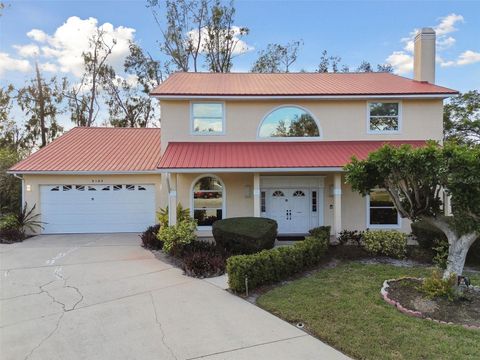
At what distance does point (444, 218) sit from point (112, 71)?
32448mm

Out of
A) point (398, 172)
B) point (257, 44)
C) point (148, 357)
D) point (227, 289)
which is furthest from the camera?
point (257, 44)

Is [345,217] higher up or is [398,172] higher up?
[398,172]

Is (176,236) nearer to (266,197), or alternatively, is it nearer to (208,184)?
(208,184)

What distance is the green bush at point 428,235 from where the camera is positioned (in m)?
10.2

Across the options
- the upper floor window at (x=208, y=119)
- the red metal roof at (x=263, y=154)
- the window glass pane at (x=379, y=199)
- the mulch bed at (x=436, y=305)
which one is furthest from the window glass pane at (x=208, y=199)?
the mulch bed at (x=436, y=305)

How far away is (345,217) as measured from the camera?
44.2ft

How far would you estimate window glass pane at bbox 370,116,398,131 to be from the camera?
45.9 feet

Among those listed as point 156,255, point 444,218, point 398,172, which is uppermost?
point 398,172

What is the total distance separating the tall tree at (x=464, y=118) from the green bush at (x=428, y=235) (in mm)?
16663

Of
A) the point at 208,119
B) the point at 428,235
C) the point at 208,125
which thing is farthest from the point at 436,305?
the point at 208,119

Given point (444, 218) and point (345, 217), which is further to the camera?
point (345, 217)

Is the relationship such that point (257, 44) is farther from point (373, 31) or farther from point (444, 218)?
point (444, 218)

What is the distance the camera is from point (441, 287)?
20.8 feet

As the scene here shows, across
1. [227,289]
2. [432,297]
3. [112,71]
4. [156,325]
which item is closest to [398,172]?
[432,297]
